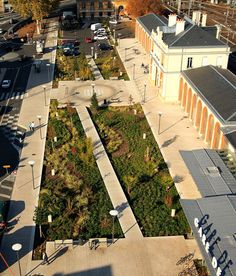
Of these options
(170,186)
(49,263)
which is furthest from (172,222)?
(49,263)

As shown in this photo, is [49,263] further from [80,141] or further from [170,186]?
[80,141]

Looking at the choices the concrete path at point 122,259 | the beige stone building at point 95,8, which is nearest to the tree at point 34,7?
the beige stone building at point 95,8

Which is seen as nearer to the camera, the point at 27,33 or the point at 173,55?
the point at 173,55

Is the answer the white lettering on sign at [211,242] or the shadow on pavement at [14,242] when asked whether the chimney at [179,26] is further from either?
the shadow on pavement at [14,242]

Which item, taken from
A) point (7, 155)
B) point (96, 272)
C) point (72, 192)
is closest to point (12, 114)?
point (7, 155)

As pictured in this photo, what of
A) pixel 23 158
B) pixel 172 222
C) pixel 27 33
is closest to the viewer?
pixel 172 222

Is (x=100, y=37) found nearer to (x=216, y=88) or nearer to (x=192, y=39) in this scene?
(x=192, y=39)
